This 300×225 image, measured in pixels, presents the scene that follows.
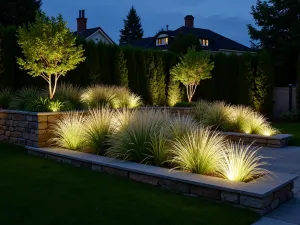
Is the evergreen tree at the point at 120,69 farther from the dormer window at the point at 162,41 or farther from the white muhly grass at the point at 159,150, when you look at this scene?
the dormer window at the point at 162,41

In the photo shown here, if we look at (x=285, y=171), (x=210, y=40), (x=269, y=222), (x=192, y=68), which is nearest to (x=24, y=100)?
(x=285, y=171)

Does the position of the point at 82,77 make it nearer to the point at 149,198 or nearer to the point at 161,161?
the point at 161,161

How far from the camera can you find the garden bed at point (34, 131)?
20.8 ft

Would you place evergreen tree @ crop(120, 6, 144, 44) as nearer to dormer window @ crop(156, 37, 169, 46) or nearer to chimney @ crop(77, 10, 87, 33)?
dormer window @ crop(156, 37, 169, 46)

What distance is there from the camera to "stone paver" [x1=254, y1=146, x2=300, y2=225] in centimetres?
335

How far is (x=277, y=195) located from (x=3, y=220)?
111 inches

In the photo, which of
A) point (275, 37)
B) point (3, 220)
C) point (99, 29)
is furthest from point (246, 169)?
point (99, 29)

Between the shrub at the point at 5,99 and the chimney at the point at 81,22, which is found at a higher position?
the chimney at the point at 81,22

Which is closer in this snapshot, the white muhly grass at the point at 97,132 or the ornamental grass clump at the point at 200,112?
the white muhly grass at the point at 97,132

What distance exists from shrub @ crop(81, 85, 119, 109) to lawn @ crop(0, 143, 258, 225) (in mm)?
3288

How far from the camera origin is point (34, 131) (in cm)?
638

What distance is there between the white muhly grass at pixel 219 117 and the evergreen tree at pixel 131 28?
40676 mm

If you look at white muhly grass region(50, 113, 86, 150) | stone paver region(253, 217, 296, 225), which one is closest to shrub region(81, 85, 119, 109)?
white muhly grass region(50, 113, 86, 150)

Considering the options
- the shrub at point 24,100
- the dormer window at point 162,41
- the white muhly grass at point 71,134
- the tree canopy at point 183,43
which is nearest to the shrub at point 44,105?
the shrub at point 24,100
